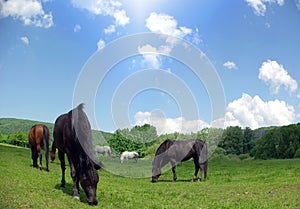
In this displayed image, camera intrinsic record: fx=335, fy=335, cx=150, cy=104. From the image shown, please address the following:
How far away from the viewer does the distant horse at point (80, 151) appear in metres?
8.57

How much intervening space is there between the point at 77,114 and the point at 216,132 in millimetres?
41665

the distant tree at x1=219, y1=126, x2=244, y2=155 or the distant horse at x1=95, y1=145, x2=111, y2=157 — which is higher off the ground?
the distant tree at x1=219, y1=126, x2=244, y2=155

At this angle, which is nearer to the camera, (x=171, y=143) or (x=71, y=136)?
(x=71, y=136)

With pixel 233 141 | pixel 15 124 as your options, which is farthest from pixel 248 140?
pixel 15 124

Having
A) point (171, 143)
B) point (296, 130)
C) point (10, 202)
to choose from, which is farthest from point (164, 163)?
point (296, 130)

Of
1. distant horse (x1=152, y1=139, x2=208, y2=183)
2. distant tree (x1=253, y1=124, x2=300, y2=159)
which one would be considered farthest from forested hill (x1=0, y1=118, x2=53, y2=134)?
distant horse (x1=152, y1=139, x2=208, y2=183)

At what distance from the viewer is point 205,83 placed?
1708cm

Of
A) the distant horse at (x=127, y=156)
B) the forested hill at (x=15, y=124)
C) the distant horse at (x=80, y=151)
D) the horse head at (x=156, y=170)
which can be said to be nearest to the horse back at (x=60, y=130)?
the distant horse at (x=80, y=151)

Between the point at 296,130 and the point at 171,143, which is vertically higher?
the point at 296,130

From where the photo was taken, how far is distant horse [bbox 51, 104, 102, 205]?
857cm

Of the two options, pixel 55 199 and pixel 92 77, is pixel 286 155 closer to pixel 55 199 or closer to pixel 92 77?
pixel 92 77

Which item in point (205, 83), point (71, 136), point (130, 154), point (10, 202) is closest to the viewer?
point (10, 202)

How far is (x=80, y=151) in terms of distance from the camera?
9.01 metres

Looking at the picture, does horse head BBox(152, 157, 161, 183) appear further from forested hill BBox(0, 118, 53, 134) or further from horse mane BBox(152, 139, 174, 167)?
forested hill BBox(0, 118, 53, 134)
